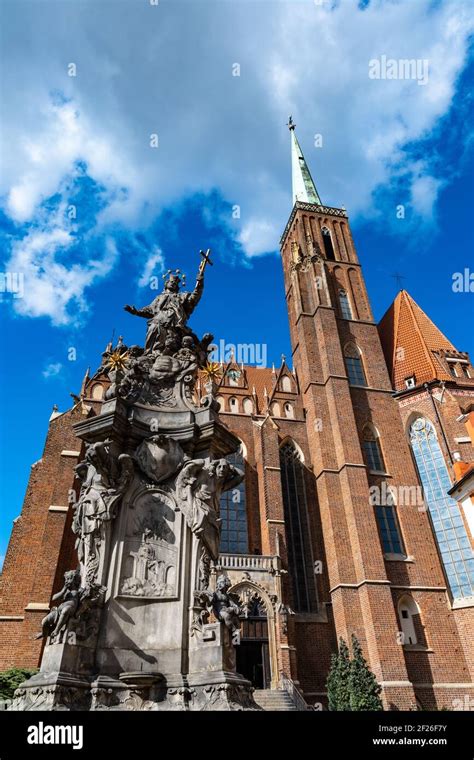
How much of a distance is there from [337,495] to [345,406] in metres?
4.38

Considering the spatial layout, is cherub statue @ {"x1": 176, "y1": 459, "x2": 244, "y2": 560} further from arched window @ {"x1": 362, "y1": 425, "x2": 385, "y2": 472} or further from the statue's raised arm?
arched window @ {"x1": 362, "y1": 425, "x2": 385, "y2": 472}

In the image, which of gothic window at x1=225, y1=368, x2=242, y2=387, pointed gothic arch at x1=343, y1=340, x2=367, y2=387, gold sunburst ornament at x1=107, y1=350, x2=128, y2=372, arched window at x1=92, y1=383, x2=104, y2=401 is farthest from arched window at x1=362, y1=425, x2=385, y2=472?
gold sunburst ornament at x1=107, y1=350, x2=128, y2=372

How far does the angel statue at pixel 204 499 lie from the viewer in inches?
244

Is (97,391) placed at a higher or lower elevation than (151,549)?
higher

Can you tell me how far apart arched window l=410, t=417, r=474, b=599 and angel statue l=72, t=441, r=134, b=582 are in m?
18.5

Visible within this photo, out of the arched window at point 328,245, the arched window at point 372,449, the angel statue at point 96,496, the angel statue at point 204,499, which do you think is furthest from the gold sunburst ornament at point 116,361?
the arched window at point 328,245

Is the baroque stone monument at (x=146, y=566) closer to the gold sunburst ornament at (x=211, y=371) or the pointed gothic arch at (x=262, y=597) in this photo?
the gold sunburst ornament at (x=211, y=371)

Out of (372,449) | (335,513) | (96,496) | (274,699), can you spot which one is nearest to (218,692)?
(96,496)

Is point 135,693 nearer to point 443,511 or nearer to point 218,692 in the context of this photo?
point 218,692

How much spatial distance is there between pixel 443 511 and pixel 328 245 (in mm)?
18845

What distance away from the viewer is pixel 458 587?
20.1 metres

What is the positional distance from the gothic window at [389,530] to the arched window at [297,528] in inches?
124

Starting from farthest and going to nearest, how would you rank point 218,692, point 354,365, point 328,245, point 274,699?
1. point 328,245
2. point 354,365
3. point 274,699
4. point 218,692

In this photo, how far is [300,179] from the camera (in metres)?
39.1
